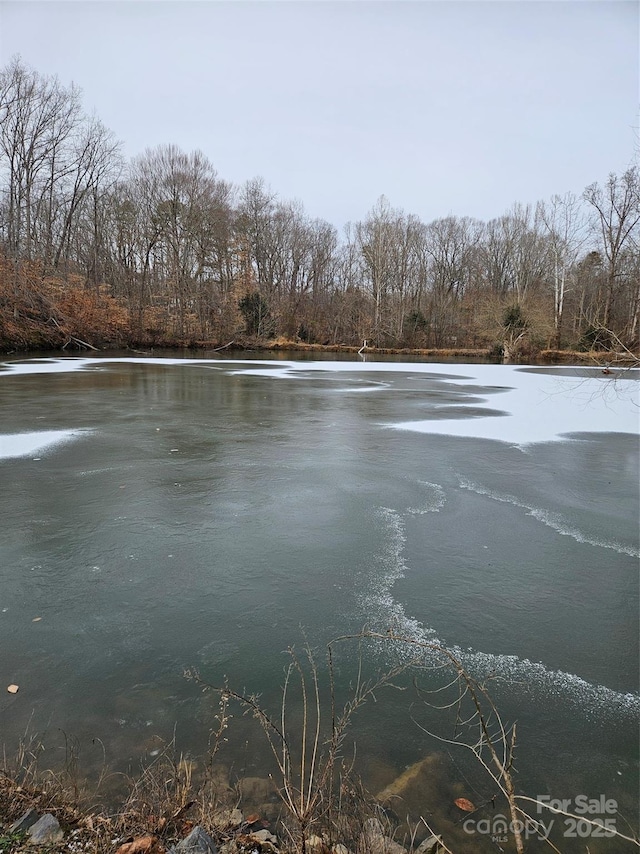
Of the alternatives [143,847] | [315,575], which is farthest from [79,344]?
[143,847]

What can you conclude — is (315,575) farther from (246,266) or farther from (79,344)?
(246,266)

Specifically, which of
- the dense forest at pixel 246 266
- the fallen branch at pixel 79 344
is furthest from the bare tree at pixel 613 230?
the fallen branch at pixel 79 344

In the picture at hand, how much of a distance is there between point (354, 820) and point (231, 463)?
4762 millimetres

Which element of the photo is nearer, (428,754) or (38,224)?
(428,754)

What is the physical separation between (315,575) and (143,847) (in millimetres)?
2038

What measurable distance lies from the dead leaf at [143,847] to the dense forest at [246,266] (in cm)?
2583

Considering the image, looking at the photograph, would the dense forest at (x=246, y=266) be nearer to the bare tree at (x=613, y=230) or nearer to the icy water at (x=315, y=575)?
the bare tree at (x=613, y=230)

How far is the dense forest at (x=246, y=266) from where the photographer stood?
28.9m

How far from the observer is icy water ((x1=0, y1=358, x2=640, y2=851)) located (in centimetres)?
217

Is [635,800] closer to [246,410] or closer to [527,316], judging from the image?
[246,410]

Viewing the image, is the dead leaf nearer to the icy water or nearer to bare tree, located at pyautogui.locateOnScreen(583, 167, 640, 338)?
the icy water

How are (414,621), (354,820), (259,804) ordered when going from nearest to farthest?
(354,820)
(259,804)
(414,621)

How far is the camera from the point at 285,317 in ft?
152

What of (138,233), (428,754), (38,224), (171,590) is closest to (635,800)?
(428,754)
